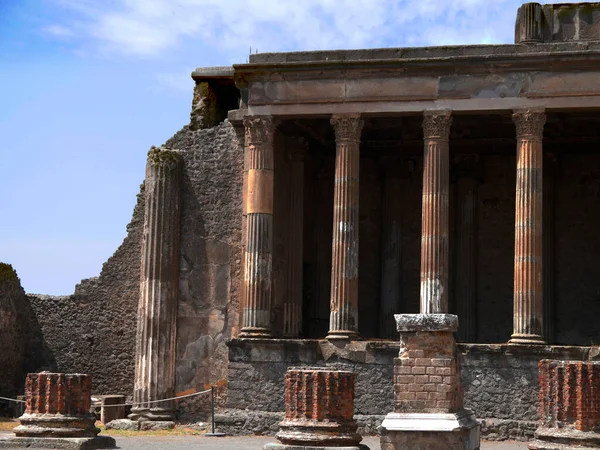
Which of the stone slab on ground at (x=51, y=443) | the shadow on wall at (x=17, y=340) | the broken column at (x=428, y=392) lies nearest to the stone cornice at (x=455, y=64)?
the shadow on wall at (x=17, y=340)

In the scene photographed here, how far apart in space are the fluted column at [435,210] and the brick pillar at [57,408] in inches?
291

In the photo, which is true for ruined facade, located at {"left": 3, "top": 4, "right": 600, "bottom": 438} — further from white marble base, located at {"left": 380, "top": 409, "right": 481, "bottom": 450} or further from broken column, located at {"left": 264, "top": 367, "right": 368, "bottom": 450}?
white marble base, located at {"left": 380, "top": 409, "right": 481, "bottom": 450}

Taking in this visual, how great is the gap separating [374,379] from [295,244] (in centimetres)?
428

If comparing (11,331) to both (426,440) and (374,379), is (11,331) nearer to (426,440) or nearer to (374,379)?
(374,379)

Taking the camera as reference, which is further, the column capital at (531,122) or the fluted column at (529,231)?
the column capital at (531,122)

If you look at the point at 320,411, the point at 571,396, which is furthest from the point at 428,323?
the point at 320,411

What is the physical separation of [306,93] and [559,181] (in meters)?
6.88

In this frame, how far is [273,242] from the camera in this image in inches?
990

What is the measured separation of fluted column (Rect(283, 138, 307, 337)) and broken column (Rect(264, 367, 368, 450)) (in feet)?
31.1

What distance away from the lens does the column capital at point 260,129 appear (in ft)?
80.9

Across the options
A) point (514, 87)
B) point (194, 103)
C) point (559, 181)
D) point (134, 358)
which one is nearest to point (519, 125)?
point (514, 87)

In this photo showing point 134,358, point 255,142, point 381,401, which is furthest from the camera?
point 134,358

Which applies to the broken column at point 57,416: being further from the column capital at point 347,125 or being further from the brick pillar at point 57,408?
the column capital at point 347,125

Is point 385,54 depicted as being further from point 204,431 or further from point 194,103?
point 204,431
